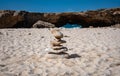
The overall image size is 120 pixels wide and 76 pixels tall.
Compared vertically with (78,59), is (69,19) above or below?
above

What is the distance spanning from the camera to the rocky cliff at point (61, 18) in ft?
66.0

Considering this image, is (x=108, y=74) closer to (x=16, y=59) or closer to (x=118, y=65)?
(x=118, y=65)

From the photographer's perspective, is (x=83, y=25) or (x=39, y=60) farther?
(x=83, y=25)

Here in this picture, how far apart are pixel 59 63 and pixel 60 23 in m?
19.2

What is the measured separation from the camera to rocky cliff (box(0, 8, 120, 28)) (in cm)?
2011

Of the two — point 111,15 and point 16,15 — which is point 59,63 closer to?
point 16,15

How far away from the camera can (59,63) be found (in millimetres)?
5461

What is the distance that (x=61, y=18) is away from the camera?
2345 cm

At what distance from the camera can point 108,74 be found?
4531 millimetres

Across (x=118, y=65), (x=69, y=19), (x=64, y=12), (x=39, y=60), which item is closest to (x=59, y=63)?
(x=39, y=60)

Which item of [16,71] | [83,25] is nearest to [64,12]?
[83,25]

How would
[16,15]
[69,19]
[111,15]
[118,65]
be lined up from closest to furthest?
[118,65] → [16,15] → [111,15] → [69,19]

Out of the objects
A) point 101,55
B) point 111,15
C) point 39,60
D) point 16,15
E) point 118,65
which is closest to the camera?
point 118,65

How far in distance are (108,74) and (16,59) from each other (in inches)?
115
